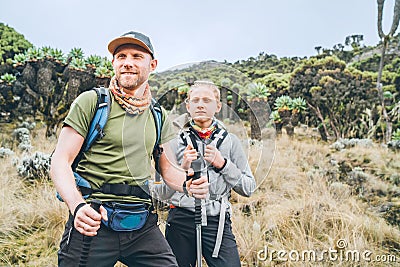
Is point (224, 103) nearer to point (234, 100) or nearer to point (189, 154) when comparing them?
point (234, 100)

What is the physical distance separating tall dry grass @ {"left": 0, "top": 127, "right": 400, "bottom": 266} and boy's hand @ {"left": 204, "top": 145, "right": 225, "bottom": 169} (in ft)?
7.43

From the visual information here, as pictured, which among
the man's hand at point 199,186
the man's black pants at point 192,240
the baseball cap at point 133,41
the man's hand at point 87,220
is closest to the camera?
the man's hand at point 87,220

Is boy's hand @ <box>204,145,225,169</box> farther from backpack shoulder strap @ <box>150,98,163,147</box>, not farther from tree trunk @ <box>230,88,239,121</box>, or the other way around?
backpack shoulder strap @ <box>150,98,163,147</box>

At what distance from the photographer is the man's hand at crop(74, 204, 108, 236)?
1.52 meters

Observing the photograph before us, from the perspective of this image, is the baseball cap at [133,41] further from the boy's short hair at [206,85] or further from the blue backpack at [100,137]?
Answer: the boy's short hair at [206,85]

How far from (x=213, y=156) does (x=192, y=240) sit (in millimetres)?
721

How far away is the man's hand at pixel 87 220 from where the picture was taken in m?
1.52

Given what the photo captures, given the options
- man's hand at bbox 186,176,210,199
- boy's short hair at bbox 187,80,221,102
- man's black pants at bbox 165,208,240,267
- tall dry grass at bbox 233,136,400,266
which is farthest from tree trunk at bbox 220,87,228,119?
tall dry grass at bbox 233,136,400,266

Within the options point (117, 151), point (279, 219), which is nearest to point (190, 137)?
point (117, 151)

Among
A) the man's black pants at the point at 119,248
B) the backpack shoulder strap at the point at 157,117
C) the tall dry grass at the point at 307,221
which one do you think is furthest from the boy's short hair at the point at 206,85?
the tall dry grass at the point at 307,221

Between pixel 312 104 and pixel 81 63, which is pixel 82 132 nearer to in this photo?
pixel 81 63

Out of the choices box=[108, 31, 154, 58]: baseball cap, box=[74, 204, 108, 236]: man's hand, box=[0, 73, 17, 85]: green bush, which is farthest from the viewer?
box=[0, 73, 17, 85]: green bush

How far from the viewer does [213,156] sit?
1.58m

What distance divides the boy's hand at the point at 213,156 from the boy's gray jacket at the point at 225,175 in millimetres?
32
